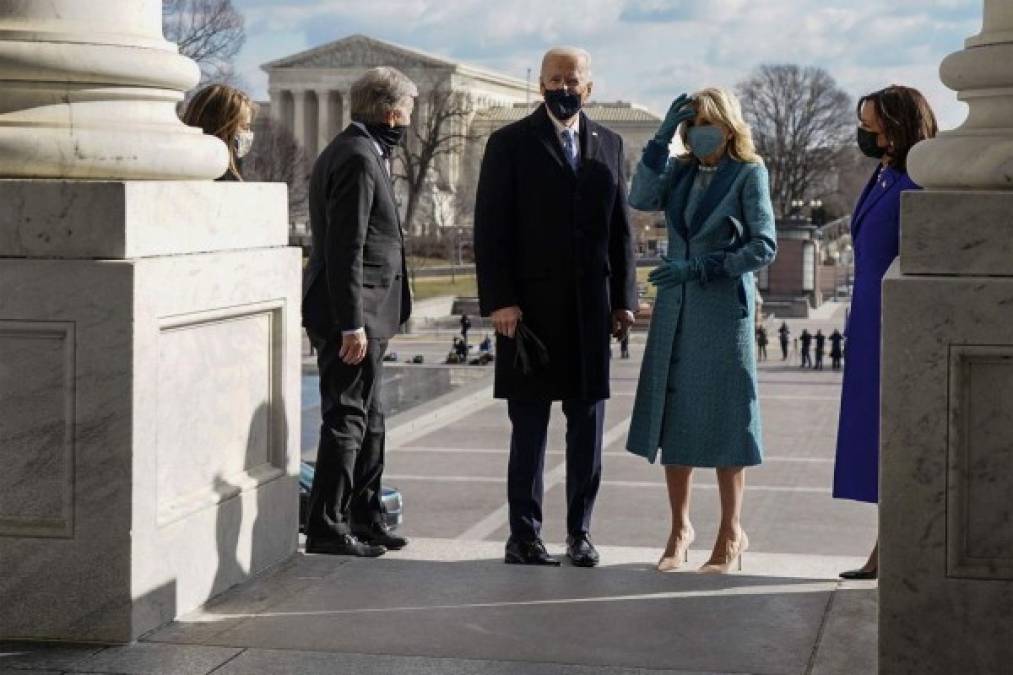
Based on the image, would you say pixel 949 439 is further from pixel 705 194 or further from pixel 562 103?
pixel 562 103

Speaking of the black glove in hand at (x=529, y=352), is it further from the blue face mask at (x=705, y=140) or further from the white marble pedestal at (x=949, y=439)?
the white marble pedestal at (x=949, y=439)

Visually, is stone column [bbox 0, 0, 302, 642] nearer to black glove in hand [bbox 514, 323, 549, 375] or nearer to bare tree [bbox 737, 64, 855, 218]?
black glove in hand [bbox 514, 323, 549, 375]

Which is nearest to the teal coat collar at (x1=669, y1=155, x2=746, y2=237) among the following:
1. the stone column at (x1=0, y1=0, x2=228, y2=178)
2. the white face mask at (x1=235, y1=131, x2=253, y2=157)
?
the white face mask at (x1=235, y1=131, x2=253, y2=157)

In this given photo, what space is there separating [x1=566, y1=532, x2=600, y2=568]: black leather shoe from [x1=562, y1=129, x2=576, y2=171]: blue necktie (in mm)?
1498

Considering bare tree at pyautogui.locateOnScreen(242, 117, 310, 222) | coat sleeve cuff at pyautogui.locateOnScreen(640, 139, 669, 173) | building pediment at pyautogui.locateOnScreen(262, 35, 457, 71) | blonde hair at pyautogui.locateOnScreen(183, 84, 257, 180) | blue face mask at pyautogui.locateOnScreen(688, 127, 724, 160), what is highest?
building pediment at pyautogui.locateOnScreen(262, 35, 457, 71)

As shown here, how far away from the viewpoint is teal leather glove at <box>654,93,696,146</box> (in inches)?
295

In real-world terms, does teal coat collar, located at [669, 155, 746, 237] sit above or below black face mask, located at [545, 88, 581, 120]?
below

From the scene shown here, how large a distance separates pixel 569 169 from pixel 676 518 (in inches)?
58.3

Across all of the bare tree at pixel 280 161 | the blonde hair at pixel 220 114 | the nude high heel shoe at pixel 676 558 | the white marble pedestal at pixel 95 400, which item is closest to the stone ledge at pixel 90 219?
the white marble pedestal at pixel 95 400

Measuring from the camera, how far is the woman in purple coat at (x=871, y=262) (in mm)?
7266

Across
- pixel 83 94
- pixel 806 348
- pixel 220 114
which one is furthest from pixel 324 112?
pixel 83 94

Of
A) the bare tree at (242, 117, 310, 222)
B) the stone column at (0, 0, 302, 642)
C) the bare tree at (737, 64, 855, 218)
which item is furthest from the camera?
the bare tree at (737, 64, 855, 218)

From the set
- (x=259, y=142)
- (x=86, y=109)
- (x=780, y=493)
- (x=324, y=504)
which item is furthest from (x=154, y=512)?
(x=259, y=142)

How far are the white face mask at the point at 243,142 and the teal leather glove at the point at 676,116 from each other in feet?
5.37
